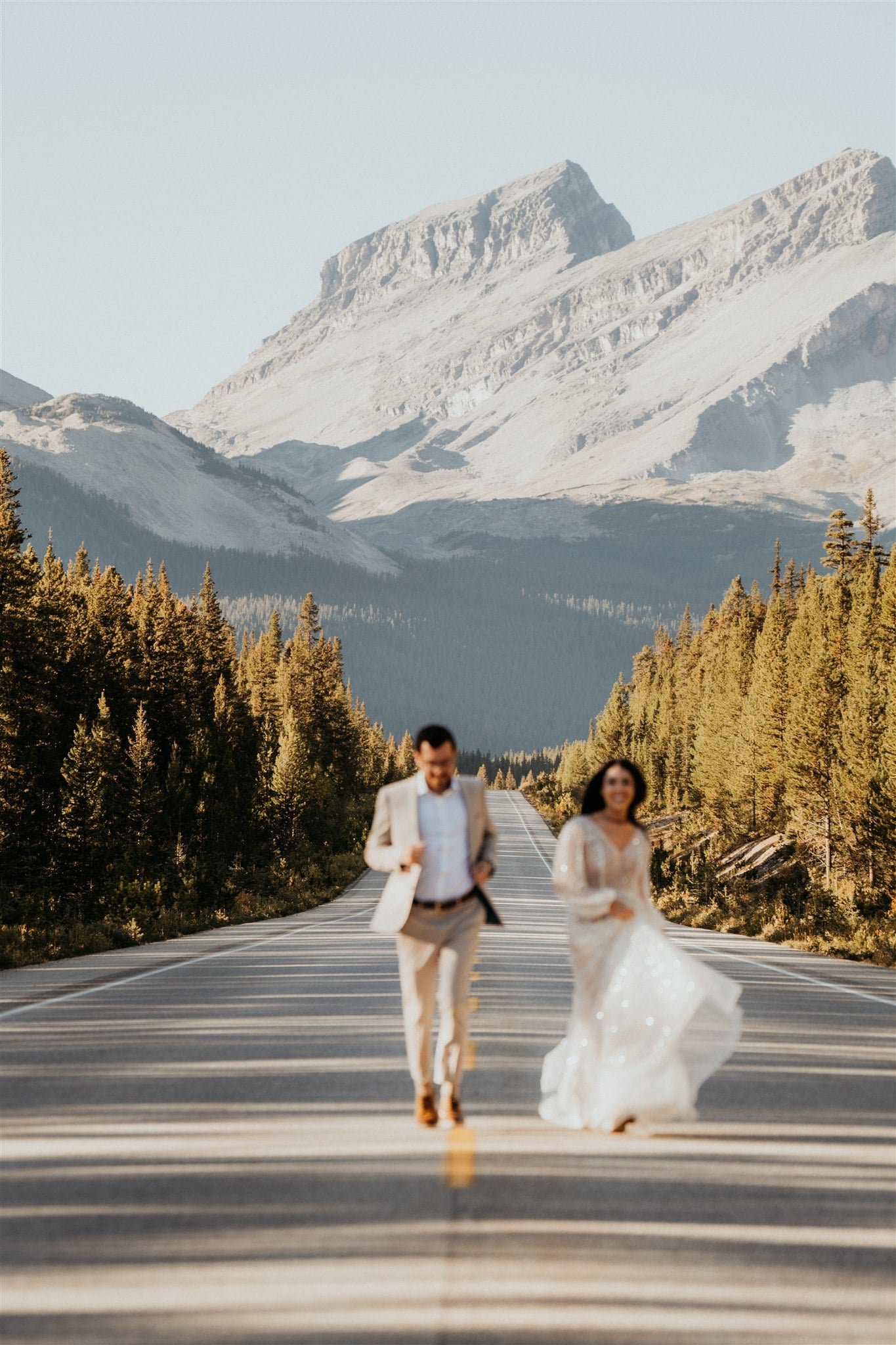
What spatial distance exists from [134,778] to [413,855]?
1649 inches

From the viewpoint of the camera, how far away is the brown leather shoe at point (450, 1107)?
7.93 m

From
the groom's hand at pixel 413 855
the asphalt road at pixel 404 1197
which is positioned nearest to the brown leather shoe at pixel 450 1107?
the asphalt road at pixel 404 1197

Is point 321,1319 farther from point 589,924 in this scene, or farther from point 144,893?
point 144,893

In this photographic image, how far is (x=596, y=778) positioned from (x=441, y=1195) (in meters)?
3.07

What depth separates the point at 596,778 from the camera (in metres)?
8.73

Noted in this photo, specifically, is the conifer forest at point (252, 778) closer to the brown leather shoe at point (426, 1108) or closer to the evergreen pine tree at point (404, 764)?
the brown leather shoe at point (426, 1108)

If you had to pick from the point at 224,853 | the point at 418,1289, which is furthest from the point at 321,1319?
the point at 224,853

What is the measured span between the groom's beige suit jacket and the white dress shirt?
5 cm

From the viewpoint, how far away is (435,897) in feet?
26.5

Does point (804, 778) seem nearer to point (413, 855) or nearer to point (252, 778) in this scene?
point (252, 778)

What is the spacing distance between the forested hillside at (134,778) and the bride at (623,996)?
1236 centimetres

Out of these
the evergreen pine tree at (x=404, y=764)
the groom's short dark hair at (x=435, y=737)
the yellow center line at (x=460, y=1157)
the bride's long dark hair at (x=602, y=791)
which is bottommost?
the evergreen pine tree at (x=404, y=764)

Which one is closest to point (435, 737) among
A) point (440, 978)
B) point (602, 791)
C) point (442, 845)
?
point (442, 845)

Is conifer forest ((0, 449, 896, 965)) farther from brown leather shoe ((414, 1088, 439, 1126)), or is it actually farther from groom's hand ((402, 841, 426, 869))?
groom's hand ((402, 841, 426, 869))
